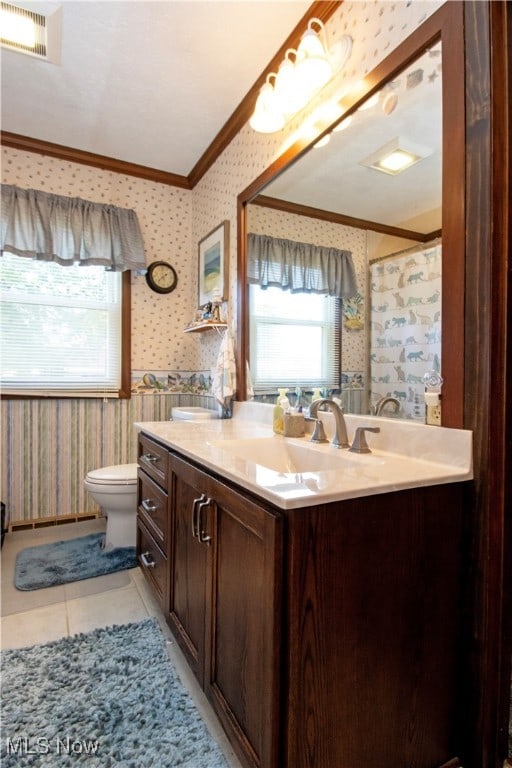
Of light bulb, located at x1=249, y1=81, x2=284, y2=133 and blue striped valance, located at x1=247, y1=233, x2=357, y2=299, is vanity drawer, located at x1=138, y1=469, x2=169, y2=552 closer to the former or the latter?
blue striped valance, located at x1=247, y1=233, x2=357, y2=299

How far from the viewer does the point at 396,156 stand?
1259 millimetres

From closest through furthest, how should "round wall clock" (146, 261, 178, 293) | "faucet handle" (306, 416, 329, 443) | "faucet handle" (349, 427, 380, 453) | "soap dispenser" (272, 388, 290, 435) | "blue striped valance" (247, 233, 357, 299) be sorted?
"faucet handle" (349, 427, 380, 453), "faucet handle" (306, 416, 329, 443), "blue striped valance" (247, 233, 357, 299), "soap dispenser" (272, 388, 290, 435), "round wall clock" (146, 261, 178, 293)

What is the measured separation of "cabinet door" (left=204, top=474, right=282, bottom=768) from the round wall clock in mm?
2215

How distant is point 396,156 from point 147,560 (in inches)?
75.5

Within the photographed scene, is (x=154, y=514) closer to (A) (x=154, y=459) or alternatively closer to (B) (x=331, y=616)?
(A) (x=154, y=459)

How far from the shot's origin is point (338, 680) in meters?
0.81

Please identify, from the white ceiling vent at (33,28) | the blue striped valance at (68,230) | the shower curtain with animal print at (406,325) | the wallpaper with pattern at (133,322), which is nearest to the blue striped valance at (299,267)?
the shower curtain with animal print at (406,325)

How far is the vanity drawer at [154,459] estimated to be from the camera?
1.52 metres

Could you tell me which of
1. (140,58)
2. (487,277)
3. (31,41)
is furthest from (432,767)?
(31,41)

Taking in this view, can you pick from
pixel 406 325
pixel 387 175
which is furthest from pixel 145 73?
pixel 406 325

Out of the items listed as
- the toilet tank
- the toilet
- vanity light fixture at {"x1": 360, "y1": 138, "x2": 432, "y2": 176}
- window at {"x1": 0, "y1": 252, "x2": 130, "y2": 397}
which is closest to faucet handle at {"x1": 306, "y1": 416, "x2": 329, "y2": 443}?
vanity light fixture at {"x1": 360, "y1": 138, "x2": 432, "y2": 176}

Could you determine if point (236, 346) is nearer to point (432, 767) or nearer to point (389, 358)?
point (389, 358)

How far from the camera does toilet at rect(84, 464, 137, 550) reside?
2.13 m

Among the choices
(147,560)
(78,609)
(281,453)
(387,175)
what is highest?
(387,175)
